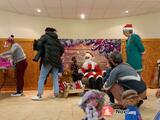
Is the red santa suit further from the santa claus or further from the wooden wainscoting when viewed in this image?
the wooden wainscoting

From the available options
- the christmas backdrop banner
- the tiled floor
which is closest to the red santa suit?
the tiled floor

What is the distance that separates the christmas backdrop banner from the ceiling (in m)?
0.66

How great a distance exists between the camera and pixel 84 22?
823cm

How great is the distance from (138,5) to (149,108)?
3165 millimetres

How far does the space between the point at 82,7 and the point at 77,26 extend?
1.52 metres

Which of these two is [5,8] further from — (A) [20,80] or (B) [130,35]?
(B) [130,35]

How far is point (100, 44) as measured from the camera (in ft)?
24.9

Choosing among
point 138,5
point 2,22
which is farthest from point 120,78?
point 2,22

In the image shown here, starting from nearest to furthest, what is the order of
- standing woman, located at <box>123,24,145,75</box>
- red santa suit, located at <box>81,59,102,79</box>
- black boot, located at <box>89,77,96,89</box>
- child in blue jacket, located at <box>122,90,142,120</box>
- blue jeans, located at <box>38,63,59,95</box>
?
child in blue jacket, located at <box>122,90,142,120</box>
standing woman, located at <box>123,24,145,75</box>
blue jeans, located at <box>38,63,59,95</box>
black boot, located at <box>89,77,96,89</box>
red santa suit, located at <box>81,59,102,79</box>

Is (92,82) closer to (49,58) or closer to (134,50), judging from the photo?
(49,58)

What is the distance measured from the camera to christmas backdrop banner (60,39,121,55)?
7.55 meters

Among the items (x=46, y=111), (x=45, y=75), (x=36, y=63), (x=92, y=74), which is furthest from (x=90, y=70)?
(x=46, y=111)

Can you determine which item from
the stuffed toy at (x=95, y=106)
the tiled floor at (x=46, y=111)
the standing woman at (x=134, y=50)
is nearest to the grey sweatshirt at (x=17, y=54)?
the tiled floor at (x=46, y=111)

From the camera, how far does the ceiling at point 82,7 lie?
6.22m
